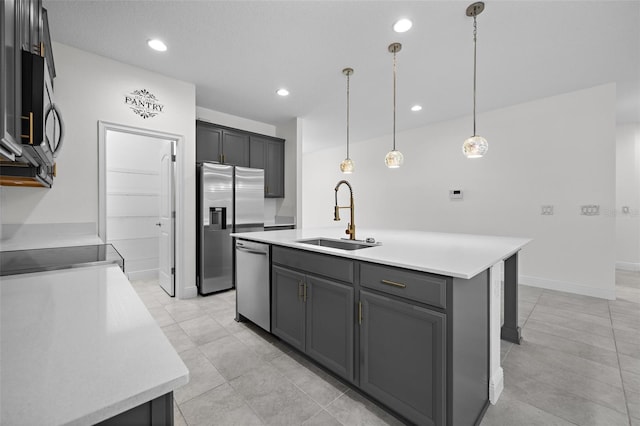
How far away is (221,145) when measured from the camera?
416cm

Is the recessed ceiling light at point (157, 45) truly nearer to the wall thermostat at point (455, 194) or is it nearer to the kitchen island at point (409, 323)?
the kitchen island at point (409, 323)

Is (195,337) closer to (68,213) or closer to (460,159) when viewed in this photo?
(68,213)

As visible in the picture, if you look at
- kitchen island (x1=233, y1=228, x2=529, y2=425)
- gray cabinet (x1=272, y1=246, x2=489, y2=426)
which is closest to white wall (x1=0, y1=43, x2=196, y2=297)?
kitchen island (x1=233, y1=228, x2=529, y2=425)

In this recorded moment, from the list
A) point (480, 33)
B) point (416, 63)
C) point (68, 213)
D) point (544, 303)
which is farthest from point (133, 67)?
point (544, 303)

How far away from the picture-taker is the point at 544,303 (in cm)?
336

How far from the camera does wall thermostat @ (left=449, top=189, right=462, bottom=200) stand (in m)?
4.73

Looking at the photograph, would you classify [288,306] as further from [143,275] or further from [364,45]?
[143,275]

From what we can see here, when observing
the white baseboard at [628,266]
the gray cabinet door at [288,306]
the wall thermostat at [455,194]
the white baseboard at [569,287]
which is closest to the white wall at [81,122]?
the gray cabinet door at [288,306]

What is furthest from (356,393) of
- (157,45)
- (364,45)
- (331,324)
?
(157,45)

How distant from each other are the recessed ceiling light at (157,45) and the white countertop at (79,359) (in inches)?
102

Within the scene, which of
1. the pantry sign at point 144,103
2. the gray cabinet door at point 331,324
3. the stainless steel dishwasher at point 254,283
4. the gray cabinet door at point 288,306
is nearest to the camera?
the gray cabinet door at point 331,324

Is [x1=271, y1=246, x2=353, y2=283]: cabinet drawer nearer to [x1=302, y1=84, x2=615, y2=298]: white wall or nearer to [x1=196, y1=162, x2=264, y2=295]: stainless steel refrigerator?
[x1=302, y1=84, x2=615, y2=298]: white wall

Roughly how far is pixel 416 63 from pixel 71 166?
372 cm

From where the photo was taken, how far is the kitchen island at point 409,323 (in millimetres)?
1300
